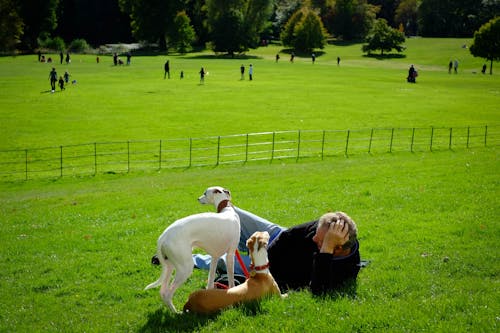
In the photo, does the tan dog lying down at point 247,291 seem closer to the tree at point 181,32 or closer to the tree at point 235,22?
the tree at point 235,22

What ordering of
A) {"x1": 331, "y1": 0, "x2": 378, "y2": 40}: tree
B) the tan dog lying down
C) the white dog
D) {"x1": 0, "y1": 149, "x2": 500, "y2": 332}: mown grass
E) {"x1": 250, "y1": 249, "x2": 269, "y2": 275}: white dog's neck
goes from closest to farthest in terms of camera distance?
1. {"x1": 0, "y1": 149, "x2": 500, "y2": 332}: mown grass
2. the tan dog lying down
3. the white dog
4. {"x1": 250, "y1": 249, "x2": 269, "y2": 275}: white dog's neck
5. {"x1": 331, "y1": 0, "x2": 378, "y2": 40}: tree

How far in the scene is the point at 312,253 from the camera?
27.7 feet

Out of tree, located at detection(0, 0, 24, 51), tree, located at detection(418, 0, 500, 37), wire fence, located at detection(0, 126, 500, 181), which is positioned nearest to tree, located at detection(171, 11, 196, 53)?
tree, located at detection(0, 0, 24, 51)

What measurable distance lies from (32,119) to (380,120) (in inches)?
1059

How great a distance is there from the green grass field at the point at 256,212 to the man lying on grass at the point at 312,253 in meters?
0.34

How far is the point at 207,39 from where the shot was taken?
409ft

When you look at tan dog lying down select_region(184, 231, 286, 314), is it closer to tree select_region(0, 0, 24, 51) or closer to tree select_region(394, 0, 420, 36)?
tree select_region(0, 0, 24, 51)

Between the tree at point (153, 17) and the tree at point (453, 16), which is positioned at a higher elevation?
the tree at point (453, 16)

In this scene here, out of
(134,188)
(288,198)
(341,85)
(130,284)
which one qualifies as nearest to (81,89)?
(341,85)

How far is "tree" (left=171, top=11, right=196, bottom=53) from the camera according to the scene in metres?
110

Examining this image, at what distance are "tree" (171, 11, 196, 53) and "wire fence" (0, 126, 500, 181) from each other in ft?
259

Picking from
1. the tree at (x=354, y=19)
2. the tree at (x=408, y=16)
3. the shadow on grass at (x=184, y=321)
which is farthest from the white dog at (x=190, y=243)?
the tree at (x=408, y=16)

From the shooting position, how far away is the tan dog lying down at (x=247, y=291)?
7.02 m

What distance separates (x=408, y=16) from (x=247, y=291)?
15592cm
